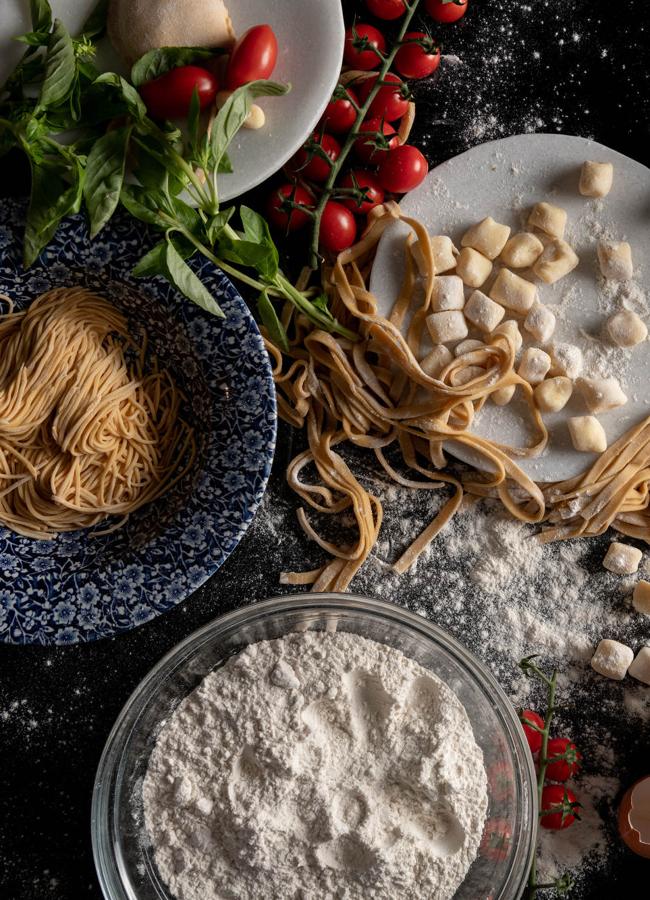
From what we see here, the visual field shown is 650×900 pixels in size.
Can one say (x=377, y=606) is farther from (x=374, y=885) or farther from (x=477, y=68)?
(x=477, y=68)

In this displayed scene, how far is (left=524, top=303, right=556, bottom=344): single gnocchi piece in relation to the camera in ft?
6.42

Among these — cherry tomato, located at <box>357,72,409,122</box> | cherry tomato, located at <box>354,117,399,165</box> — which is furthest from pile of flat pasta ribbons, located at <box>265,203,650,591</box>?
cherry tomato, located at <box>357,72,409,122</box>

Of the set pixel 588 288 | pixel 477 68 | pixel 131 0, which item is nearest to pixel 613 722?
pixel 588 288

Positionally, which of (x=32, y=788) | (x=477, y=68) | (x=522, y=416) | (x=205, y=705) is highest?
(x=477, y=68)

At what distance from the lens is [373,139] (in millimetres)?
1920

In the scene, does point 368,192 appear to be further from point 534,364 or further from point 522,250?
point 534,364

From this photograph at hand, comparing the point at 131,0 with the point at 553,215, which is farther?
the point at 553,215

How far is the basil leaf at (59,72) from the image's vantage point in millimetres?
1580

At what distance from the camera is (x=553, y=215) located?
6.42 ft

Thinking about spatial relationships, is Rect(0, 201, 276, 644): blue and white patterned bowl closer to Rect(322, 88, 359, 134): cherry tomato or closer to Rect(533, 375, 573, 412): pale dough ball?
Rect(322, 88, 359, 134): cherry tomato

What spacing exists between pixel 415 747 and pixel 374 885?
0.90 feet

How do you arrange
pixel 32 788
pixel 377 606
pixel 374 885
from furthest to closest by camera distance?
1. pixel 32 788
2. pixel 377 606
3. pixel 374 885

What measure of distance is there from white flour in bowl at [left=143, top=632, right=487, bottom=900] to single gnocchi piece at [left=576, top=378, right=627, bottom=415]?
29.0 inches

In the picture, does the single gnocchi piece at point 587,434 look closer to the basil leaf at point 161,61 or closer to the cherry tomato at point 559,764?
the cherry tomato at point 559,764
